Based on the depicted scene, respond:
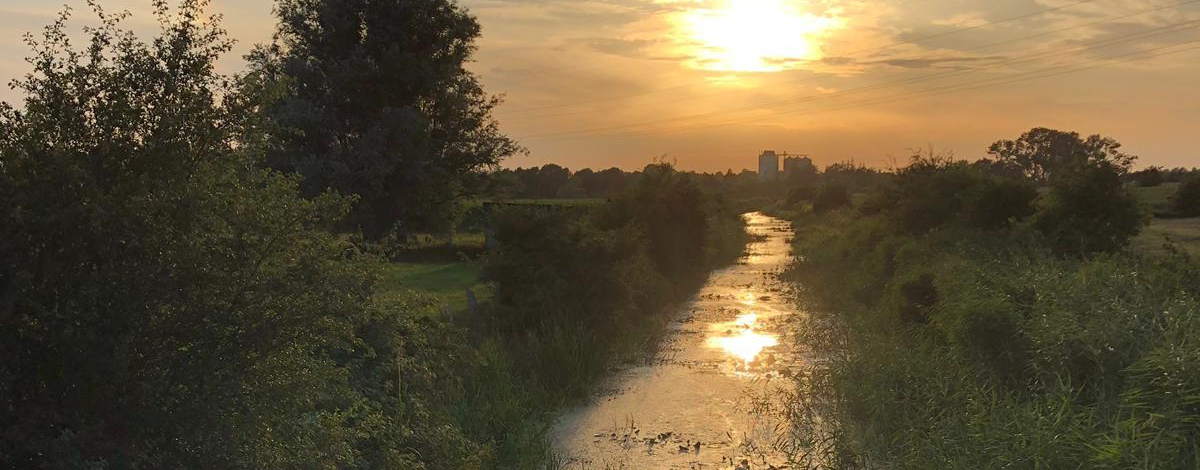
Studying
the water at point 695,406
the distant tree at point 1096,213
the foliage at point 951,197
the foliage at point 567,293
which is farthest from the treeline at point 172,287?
the foliage at point 951,197

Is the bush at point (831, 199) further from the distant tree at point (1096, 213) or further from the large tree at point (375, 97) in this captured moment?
the distant tree at point (1096, 213)

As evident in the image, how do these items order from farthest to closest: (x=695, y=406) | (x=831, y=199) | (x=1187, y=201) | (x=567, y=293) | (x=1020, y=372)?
(x=831, y=199), (x=1187, y=201), (x=567, y=293), (x=695, y=406), (x=1020, y=372)

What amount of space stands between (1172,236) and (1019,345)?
16.4 metres

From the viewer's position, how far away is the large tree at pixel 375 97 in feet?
90.5

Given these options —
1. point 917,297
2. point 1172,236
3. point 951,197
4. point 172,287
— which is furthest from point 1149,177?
point 172,287

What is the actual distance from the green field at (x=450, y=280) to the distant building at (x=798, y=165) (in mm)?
134955

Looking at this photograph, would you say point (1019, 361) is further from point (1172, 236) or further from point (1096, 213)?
point (1172, 236)

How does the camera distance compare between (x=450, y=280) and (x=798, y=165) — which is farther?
(x=798, y=165)

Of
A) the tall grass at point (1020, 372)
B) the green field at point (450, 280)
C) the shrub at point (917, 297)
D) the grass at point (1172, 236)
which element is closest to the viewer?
the tall grass at point (1020, 372)

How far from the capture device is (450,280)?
25.4m

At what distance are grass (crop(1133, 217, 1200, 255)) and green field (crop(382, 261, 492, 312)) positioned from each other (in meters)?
13.7

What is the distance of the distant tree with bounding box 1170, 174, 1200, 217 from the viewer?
110ft

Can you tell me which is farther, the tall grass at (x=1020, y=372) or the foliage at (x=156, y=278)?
the tall grass at (x=1020, y=372)

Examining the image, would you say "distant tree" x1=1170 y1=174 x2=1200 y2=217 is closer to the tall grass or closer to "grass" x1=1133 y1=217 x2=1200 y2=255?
"grass" x1=1133 y1=217 x2=1200 y2=255
